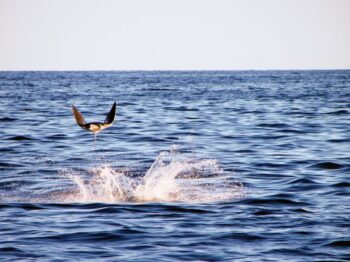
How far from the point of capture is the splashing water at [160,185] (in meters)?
14.6

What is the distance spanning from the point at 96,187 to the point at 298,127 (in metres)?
15.5

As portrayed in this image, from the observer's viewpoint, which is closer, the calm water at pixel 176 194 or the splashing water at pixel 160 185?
the calm water at pixel 176 194

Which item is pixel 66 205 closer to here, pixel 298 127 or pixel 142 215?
pixel 142 215

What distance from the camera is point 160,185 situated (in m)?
15.8

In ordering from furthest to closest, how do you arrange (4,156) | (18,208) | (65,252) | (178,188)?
(4,156)
(178,188)
(18,208)
(65,252)

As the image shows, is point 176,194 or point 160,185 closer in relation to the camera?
point 176,194

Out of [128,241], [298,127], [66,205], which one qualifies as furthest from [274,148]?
[128,241]

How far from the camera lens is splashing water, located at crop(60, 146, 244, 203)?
1462cm

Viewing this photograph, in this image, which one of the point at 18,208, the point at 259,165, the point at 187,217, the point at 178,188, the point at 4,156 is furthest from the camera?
the point at 4,156

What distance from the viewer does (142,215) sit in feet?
41.9

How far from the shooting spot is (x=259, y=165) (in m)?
19.0

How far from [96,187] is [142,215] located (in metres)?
3.41

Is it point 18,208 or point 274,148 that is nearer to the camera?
point 18,208

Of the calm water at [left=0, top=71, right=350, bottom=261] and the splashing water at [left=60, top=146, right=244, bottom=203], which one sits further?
the splashing water at [left=60, top=146, right=244, bottom=203]
